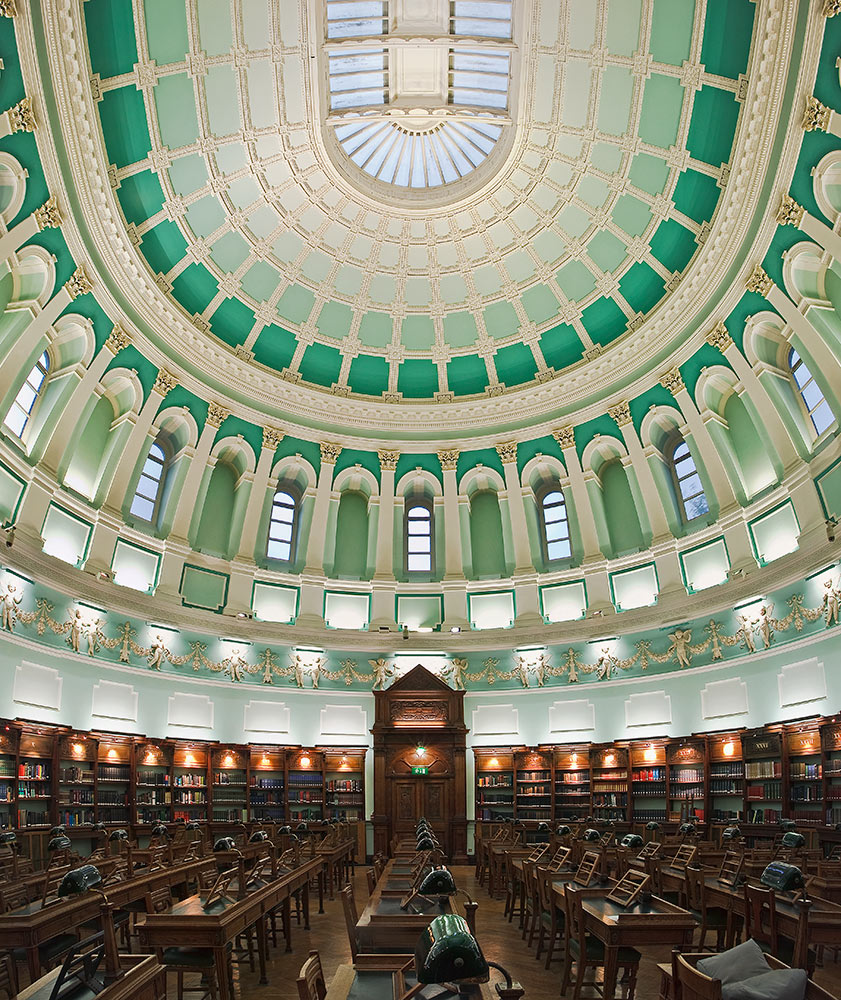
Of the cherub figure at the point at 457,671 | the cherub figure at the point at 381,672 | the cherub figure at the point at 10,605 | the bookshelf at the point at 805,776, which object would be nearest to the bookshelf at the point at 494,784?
the cherub figure at the point at 457,671

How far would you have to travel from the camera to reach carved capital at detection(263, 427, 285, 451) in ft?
82.9

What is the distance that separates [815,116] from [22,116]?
15.1m

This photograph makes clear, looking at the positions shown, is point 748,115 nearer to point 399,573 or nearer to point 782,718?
point 782,718

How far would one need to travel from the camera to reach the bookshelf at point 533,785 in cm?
2292

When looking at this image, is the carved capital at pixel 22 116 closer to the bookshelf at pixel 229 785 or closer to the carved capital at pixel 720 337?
the bookshelf at pixel 229 785

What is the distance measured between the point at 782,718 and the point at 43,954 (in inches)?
623

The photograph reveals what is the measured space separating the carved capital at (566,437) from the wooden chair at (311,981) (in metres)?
21.3

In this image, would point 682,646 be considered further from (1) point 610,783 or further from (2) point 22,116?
(2) point 22,116

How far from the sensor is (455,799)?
2366 cm

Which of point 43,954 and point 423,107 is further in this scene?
point 423,107

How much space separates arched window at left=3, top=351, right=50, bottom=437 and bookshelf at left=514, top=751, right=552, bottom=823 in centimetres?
1682

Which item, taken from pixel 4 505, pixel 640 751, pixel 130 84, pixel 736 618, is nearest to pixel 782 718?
pixel 736 618

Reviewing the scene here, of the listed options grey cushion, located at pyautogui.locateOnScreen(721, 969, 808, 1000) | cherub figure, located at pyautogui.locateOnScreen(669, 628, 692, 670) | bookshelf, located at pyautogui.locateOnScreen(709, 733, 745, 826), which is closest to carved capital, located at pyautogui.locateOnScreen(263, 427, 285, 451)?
cherub figure, located at pyautogui.locateOnScreen(669, 628, 692, 670)

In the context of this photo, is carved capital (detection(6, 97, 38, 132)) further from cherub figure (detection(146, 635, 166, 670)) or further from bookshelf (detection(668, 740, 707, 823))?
bookshelf (detection(668, 740, 707, 823))
